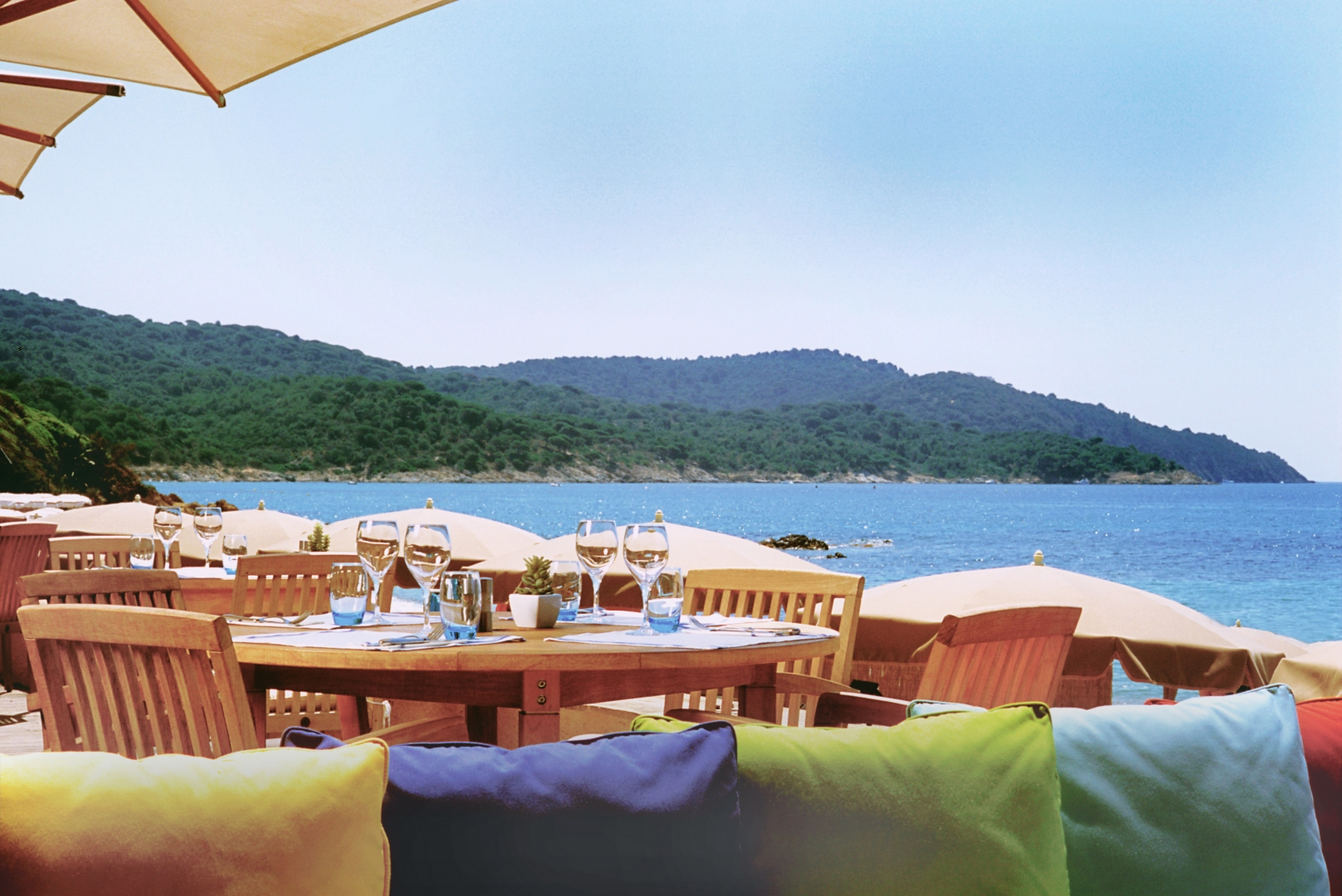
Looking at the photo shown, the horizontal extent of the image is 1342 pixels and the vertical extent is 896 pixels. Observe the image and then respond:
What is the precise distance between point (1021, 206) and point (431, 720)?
75.1 metres

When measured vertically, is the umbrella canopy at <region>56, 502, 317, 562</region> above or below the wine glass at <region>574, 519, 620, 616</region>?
below

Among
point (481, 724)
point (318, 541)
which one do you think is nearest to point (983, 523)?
point (318, 541)

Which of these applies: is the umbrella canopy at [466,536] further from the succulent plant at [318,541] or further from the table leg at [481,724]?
the table leg at [481,724]

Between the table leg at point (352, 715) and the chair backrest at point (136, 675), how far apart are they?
1.32m

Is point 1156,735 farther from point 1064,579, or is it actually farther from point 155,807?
point 1064,579

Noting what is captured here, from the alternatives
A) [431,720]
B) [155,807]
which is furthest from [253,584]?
[155,807]

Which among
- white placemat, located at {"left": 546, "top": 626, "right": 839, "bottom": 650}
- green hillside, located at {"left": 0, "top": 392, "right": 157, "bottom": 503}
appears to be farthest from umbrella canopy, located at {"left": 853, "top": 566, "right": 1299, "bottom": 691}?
green hillside, located at {"left": 0, "top": 392, "right": 157, "bottom": 503}

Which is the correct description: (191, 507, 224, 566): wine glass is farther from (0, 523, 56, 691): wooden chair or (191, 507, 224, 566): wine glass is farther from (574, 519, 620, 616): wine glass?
(574, 519, 620, 616): wine glass

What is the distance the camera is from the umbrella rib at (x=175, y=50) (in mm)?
3723

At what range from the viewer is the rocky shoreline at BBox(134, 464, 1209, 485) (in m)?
51.1

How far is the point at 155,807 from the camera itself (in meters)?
0.99

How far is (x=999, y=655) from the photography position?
7.97ft

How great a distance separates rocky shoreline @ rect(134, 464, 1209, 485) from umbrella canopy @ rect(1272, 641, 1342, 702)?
170ft

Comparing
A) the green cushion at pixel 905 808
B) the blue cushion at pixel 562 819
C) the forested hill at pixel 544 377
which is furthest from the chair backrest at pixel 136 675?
the forested hill at pixel 544 377
